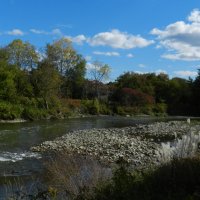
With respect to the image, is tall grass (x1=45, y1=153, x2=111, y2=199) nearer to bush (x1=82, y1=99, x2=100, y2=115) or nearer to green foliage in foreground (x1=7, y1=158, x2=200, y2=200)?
green foliage in foreground (x1=7, y1=158, x2=200, y2=200)

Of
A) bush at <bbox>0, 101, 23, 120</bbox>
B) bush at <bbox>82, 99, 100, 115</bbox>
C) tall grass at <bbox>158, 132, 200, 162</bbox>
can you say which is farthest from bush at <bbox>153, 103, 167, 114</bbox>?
tall grass at <bbox>158, 132, 200, 162</bbox>

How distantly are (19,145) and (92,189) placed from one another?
1832cm

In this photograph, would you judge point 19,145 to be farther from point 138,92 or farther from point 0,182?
point 138,92

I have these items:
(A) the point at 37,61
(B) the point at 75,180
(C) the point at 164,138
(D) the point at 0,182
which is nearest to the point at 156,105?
(A) the point at 37,61

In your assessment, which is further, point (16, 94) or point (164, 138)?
point (16, 94)

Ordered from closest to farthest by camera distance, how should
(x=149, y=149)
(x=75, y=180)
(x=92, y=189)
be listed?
(x=92, y=189) → (x=75, y=180) → (x=149, y=149)

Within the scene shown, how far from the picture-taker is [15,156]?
20.8 metres

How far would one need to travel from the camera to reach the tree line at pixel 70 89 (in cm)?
5875

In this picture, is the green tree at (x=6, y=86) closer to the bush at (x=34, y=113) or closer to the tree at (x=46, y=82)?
the bush at (x=34, y=113)

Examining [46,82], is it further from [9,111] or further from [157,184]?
[157,184]

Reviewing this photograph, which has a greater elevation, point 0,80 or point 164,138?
point 0,80

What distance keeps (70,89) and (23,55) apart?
1690 centimetres

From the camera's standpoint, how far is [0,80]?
57344mm

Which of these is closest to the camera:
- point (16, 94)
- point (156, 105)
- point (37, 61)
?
point (16, 94)
